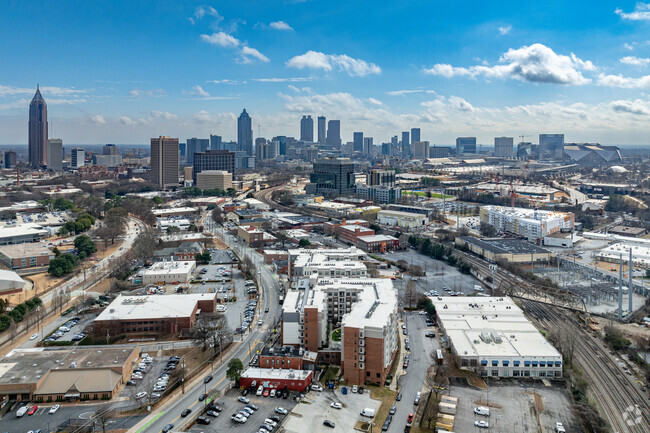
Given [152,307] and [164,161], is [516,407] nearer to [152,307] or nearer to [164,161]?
[152,307]

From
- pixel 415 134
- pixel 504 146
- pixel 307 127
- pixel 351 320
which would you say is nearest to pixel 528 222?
pixel 351 320

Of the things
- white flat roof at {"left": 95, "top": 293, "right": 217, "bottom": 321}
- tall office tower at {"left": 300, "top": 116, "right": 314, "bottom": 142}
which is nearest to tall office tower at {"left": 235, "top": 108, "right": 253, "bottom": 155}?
tall office tower at {"left": 300, "top": 116, "right": 314, "bottom": 142}

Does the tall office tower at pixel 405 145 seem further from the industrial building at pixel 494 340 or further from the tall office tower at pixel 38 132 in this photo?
the industrial building at pixel 494 340

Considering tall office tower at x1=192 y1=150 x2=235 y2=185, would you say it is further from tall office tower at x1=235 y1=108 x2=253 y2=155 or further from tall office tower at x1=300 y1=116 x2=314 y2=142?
tall office tower at x1=300 y1=116 x2=314 y2=142

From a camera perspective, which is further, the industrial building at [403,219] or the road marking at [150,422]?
the industrial building at [403,219]

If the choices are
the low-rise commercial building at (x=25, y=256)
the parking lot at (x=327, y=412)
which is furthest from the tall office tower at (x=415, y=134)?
the parking lot at (x=327, y=412)
